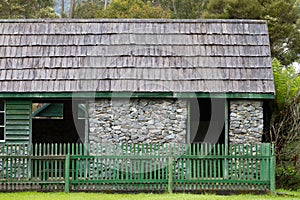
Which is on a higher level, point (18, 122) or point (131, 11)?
point (131, 11)

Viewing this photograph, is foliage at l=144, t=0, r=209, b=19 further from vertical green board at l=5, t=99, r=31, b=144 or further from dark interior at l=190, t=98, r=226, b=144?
vertical green board at l=5, t=99, r=31, b=144

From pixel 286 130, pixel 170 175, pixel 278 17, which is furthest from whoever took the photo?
pixel 278 17

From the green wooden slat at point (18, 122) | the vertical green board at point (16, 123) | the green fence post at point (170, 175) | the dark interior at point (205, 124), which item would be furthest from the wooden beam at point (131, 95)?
the dark interior at point (205, 124)

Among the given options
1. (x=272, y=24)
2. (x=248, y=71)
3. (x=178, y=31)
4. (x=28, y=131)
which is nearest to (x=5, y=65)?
(x=28, y=131)

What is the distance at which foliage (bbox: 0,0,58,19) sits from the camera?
39.7 m

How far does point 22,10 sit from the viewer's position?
40.4 m

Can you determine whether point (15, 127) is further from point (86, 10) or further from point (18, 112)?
point (86, 10)

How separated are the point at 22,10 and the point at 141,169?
27.1m

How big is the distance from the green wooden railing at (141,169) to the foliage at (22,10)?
24016 millimetres

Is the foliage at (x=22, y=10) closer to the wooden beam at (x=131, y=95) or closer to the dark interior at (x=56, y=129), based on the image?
the dark interior at (x=56, y=129)

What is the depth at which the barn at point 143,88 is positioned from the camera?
15812 mm

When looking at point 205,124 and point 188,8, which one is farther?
point 188,8

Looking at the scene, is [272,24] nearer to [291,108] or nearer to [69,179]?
[291,108]

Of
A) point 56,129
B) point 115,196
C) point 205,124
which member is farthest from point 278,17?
point 115,196
